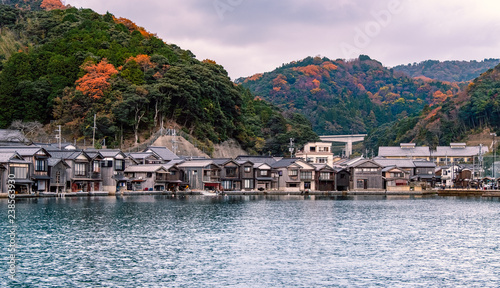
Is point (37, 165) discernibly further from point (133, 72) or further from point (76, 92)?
point (133, 72)

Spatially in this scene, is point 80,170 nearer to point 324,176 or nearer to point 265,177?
point 265,177

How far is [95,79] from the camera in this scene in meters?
74.6

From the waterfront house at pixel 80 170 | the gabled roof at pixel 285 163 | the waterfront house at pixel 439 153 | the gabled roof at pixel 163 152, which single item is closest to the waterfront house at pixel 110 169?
the waterfront house at pixel 80 170

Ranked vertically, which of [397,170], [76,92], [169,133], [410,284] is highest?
[76,92]

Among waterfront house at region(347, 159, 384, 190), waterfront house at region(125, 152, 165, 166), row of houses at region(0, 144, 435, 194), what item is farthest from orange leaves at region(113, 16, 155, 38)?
waterfront house at region(347, 159, 384, 190)

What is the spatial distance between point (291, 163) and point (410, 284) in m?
46.6

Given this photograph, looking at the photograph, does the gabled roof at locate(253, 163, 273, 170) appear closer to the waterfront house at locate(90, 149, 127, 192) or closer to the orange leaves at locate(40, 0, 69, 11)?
the waterfront house at locate(90, 149, 127, 192)

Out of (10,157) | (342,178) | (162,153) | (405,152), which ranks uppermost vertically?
(405,152)

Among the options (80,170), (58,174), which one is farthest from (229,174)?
(58,174)

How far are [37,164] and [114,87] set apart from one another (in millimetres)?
26622

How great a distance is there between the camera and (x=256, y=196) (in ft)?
205

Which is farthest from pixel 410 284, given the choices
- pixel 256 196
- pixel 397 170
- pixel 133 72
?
pixel 133 72

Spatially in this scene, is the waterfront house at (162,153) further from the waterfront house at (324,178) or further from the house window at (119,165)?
the waterfront house at (324,178)

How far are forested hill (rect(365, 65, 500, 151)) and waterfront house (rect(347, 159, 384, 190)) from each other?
43.0m
